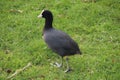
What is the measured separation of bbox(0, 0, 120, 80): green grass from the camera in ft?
22.3

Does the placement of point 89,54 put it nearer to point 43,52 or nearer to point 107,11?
point 43,52

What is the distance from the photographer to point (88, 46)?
7.84 metres

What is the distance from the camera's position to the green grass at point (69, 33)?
679 cm

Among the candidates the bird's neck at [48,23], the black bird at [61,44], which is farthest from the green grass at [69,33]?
the bird's neck at [48,23]

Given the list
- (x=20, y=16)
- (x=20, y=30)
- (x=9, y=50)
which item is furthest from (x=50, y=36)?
(x=20, y=16)

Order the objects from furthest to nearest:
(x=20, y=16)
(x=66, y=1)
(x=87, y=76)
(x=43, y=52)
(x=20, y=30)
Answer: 1. (x=66, y=1)
2. (x=20, y=16)
3. (x=20, y=30)
4. (x=43, y=52)
5. (x=87, y=76)

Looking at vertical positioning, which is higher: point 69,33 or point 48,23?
point 48,23

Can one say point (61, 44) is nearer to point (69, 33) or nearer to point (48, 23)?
point (48, 23)

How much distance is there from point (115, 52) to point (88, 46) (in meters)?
0.66

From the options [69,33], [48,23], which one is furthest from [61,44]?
[69,33]

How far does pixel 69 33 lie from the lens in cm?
841

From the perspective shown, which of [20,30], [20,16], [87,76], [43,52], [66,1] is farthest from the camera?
[66,1]

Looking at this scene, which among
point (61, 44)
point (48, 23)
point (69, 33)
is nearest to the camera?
point (61, 44)

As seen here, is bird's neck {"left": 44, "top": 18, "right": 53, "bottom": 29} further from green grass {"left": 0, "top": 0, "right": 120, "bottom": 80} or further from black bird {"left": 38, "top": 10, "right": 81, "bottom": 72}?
green grass {"left": 0, "top": 0, "right": 120, "bottom": 80}
